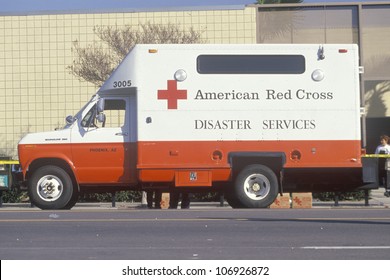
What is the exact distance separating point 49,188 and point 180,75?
3.35 m

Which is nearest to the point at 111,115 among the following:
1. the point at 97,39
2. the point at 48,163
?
the point at 48,163

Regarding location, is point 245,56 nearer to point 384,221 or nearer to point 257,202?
point 257,202

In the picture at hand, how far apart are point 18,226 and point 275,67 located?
709cm

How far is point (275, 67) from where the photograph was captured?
782 inches

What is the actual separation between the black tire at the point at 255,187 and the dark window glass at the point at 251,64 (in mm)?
1884

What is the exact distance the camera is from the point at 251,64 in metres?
19.8

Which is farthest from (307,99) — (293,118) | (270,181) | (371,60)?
(371,60)

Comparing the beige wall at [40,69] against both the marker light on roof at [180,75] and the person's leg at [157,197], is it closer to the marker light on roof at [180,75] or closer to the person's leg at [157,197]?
the person's leg at [157,197]

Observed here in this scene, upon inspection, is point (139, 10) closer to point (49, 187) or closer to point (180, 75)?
point (180, 75)

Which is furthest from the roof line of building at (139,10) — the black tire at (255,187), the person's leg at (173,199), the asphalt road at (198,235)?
the asphalt road at (198,235)

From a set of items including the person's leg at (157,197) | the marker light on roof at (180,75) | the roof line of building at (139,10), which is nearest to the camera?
the marker light on roof at (180,75)

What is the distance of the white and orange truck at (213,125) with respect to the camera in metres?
19.7

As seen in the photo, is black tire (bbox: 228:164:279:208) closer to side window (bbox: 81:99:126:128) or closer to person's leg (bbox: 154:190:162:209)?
person's leg (bbox: 154:190:162:209)

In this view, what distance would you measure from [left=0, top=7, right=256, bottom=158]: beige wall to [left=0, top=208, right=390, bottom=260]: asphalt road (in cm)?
1913
